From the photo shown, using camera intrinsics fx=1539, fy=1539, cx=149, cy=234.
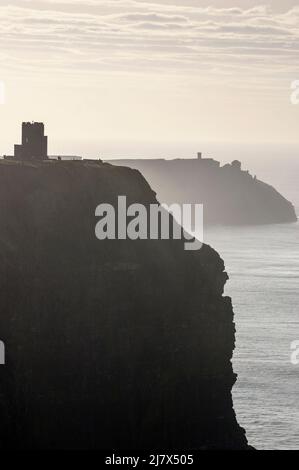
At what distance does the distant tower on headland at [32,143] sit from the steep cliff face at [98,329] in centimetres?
869

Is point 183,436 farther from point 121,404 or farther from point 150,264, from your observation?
point 150,264

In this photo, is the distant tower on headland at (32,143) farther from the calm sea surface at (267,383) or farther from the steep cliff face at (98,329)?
the calm sea surface at (267,383)

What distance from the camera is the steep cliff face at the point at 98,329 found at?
4158 inches

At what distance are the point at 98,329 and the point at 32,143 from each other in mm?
22464

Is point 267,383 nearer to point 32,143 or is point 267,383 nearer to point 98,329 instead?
point 32,143

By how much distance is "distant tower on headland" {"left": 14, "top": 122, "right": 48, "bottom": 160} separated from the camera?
4906 inches

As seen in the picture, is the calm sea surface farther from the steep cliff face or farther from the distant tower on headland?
the distant tower on headland

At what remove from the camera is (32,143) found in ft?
411

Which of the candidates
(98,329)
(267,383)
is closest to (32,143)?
(98,329)

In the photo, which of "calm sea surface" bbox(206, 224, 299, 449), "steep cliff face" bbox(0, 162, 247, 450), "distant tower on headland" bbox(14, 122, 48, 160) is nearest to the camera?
"steep cliff face" bbox(0, 162, 247, 450)

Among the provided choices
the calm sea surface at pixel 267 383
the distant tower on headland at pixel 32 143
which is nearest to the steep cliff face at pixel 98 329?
the distant tower on headland at pixel 32 143

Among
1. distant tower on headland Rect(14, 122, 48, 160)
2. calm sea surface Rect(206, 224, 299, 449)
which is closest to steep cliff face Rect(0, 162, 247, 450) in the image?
distant tower on headland Rect(14, 122, 48, 160)

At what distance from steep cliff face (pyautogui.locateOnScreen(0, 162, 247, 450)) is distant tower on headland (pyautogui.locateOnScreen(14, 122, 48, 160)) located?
8.69 meters
